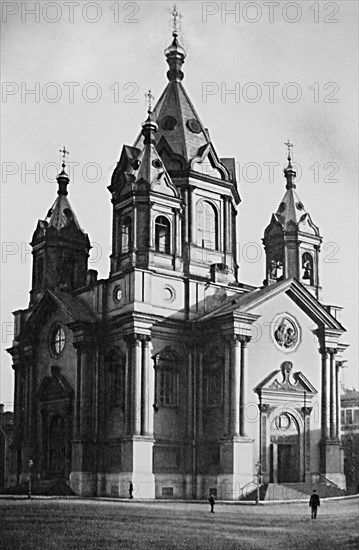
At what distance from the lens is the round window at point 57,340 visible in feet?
70.2

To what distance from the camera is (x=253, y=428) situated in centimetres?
1978

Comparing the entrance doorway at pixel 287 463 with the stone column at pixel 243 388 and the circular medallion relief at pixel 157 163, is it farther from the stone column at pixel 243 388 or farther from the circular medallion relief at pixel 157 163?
the circular medallion relief at pixel 157 163

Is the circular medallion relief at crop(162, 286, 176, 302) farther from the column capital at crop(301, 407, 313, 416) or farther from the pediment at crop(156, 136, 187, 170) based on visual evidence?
the column capital at crop(301, 407, 313, 416)

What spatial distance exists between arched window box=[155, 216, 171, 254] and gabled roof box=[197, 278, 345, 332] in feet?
6.09

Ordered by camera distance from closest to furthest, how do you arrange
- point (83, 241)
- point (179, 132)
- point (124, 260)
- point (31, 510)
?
point (31, 510) → point (124, 260) → point (179, 132) → point (83, 241)

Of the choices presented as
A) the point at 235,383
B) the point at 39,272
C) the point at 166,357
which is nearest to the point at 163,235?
the point at 166,357

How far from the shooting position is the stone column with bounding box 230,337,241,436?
63.4ft

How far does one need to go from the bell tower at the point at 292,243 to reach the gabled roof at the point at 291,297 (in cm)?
189

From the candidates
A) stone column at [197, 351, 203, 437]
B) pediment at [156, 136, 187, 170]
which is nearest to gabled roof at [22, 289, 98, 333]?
stone column at [197, 351, 203, 437]

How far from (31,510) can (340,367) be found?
1083 centimetres

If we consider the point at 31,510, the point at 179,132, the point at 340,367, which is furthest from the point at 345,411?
the point at 31,510

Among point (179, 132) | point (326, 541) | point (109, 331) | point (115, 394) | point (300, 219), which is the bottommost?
point (326, 541)

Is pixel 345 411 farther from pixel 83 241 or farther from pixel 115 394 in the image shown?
pixel 83 241

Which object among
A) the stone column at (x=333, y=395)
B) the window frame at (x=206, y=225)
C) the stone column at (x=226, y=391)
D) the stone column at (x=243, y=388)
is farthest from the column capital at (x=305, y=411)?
the window frame at (x=206, y=225)
